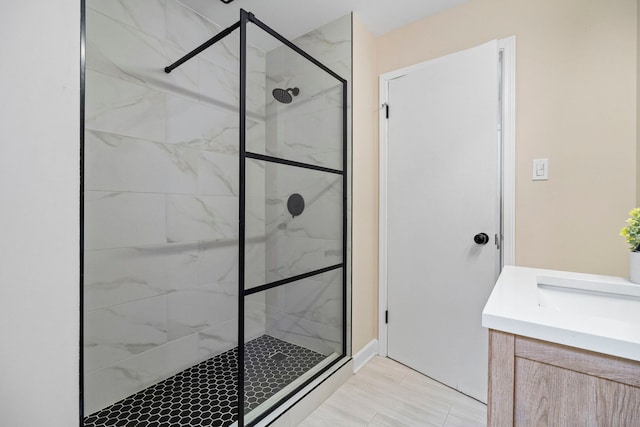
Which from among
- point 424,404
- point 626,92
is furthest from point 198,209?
point 626,92

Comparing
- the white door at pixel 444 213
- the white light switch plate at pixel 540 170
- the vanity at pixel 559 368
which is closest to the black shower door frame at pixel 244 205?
the white door at pixel 444 213

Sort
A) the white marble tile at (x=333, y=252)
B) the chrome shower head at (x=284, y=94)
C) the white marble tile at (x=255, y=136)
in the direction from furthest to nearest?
the white marble tile at (x=333, y=252), the chrome shower head at (x=284, y=94), the white marble tile at (x=255, y=136)

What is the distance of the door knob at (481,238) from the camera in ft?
5.58

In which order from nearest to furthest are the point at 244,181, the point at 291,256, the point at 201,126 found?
the point at 244,181 → the point at 291,256 → the point at 201,126

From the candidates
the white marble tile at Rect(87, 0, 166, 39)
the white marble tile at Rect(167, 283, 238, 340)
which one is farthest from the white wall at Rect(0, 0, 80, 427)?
the white marble tile at Rect(167, 283, 238, 340)

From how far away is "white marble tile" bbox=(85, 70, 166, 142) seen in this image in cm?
152

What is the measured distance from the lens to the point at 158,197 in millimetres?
1799

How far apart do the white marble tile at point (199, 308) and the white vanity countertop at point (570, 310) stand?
175 centimetres

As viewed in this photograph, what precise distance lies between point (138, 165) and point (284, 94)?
3.11ft

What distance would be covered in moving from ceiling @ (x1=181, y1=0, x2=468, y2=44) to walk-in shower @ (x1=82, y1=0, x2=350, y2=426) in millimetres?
179

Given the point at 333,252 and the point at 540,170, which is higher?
the point at 540,170

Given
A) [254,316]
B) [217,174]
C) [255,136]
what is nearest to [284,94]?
[255,136]

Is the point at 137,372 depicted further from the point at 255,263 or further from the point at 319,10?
the point at 319,10

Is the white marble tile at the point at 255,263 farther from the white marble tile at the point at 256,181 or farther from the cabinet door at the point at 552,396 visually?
the cabinet door at the point at 552,396
